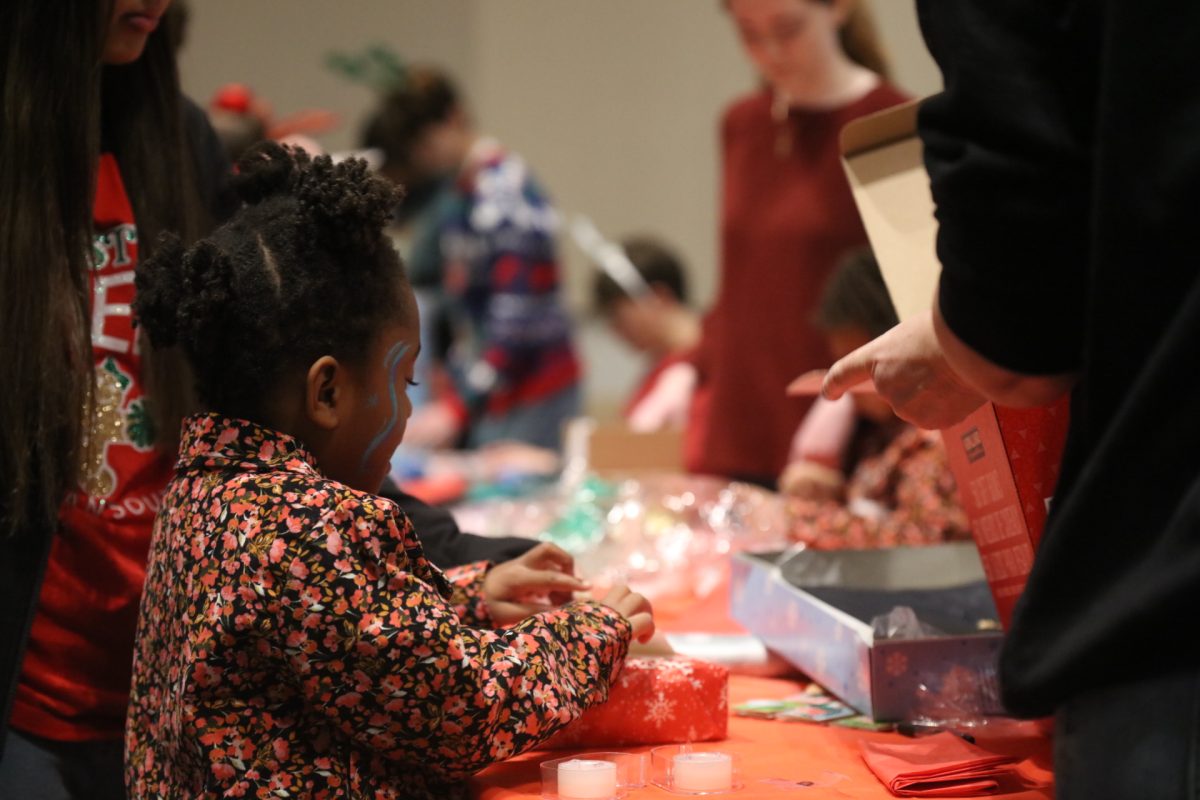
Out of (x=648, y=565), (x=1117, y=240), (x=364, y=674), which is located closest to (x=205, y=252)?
(x=364, y=674)

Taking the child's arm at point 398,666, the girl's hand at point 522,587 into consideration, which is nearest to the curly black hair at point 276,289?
the child's arm at point 398,666

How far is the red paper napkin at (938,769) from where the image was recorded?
3.55 ft

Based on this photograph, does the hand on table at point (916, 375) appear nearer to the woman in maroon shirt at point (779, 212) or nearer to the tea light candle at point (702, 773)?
the tea light candle at point (702, 773)

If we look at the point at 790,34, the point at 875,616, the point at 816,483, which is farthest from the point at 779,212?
the point at 875,616

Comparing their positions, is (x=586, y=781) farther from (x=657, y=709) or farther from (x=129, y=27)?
(x=129, y=27)

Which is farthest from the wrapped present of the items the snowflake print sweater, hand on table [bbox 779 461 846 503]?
hand on table [bbox 779 461 846 503]

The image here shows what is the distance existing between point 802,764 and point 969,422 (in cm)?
34

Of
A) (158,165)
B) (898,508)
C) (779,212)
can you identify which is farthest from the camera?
(779,212)

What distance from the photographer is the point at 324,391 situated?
43.7 inches

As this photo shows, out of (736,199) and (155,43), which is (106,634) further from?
(736,199)

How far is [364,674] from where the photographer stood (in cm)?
99

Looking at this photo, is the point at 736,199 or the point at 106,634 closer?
the point at 106,634

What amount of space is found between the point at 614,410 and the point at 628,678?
207 inches

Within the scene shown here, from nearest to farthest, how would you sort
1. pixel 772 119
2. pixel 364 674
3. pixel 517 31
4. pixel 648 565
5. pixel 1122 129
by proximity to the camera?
pixel 1122 129 → pixel 364 674 → pixel 648 565 → pixel 772 119 → pixel 517 31
